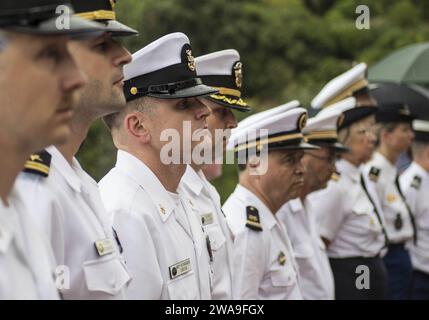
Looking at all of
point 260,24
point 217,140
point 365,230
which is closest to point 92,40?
point 217,140

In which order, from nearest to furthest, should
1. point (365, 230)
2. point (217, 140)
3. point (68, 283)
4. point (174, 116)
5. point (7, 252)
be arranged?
point (7, 252), point (68, 283), point (174, 116), point (217, 140), point (365, 230)

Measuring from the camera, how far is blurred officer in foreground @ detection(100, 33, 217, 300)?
13.1ft

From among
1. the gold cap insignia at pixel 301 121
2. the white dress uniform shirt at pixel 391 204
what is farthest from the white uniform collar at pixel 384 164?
the gold cap insignia at pixel 301 121

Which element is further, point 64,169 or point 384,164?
point 384,164

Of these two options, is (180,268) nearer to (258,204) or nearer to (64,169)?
(64,169)

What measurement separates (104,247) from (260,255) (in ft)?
6.84

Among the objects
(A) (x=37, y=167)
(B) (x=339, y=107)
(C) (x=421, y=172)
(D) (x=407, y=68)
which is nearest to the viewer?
(A) (x=37, y=167)

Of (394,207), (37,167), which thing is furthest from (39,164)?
(394,207)

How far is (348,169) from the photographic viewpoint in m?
8.07

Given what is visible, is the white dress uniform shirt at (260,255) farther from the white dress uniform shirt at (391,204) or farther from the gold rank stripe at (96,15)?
the white dress uniform shirt at (391,204)

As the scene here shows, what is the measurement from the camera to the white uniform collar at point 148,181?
165 inches

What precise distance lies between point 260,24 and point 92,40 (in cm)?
1577
